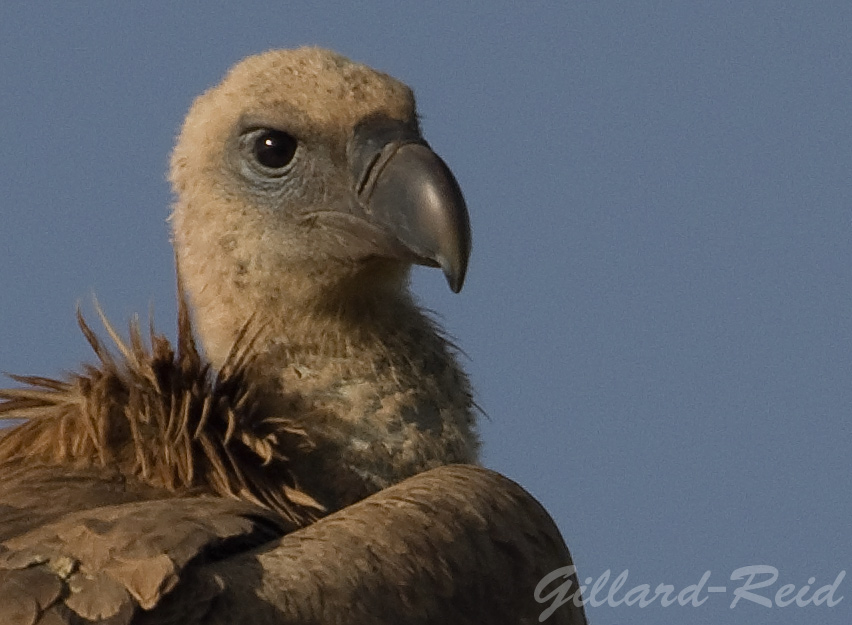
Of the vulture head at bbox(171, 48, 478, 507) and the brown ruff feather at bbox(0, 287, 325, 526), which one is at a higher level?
the vulture head at bbox(171, 48, 478, 507)

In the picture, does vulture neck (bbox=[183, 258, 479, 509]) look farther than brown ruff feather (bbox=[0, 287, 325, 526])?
Yes

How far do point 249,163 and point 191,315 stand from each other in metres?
0.48

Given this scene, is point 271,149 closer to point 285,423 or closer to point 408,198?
point 408,198

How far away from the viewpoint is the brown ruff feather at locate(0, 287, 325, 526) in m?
5.91

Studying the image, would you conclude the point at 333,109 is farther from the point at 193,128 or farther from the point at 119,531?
the point at 119,531

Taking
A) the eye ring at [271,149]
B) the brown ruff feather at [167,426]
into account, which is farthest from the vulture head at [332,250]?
the brown ruff feather at [167,426]

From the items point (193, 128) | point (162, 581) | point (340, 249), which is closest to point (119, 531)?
point (162, 581)

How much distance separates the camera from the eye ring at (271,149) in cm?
680

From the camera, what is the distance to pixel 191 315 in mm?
6820

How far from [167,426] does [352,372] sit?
0.73 meters

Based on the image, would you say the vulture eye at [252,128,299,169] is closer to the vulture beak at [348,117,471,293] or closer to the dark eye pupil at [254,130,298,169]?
the dark eye pupil at [254,130,298,169]

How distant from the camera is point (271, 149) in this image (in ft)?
22.4

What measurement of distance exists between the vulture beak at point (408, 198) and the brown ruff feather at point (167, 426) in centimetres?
56

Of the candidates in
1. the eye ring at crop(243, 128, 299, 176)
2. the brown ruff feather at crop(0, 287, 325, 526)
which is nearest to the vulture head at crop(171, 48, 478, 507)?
the eye ring at crop(243, 128, 299, 176)
